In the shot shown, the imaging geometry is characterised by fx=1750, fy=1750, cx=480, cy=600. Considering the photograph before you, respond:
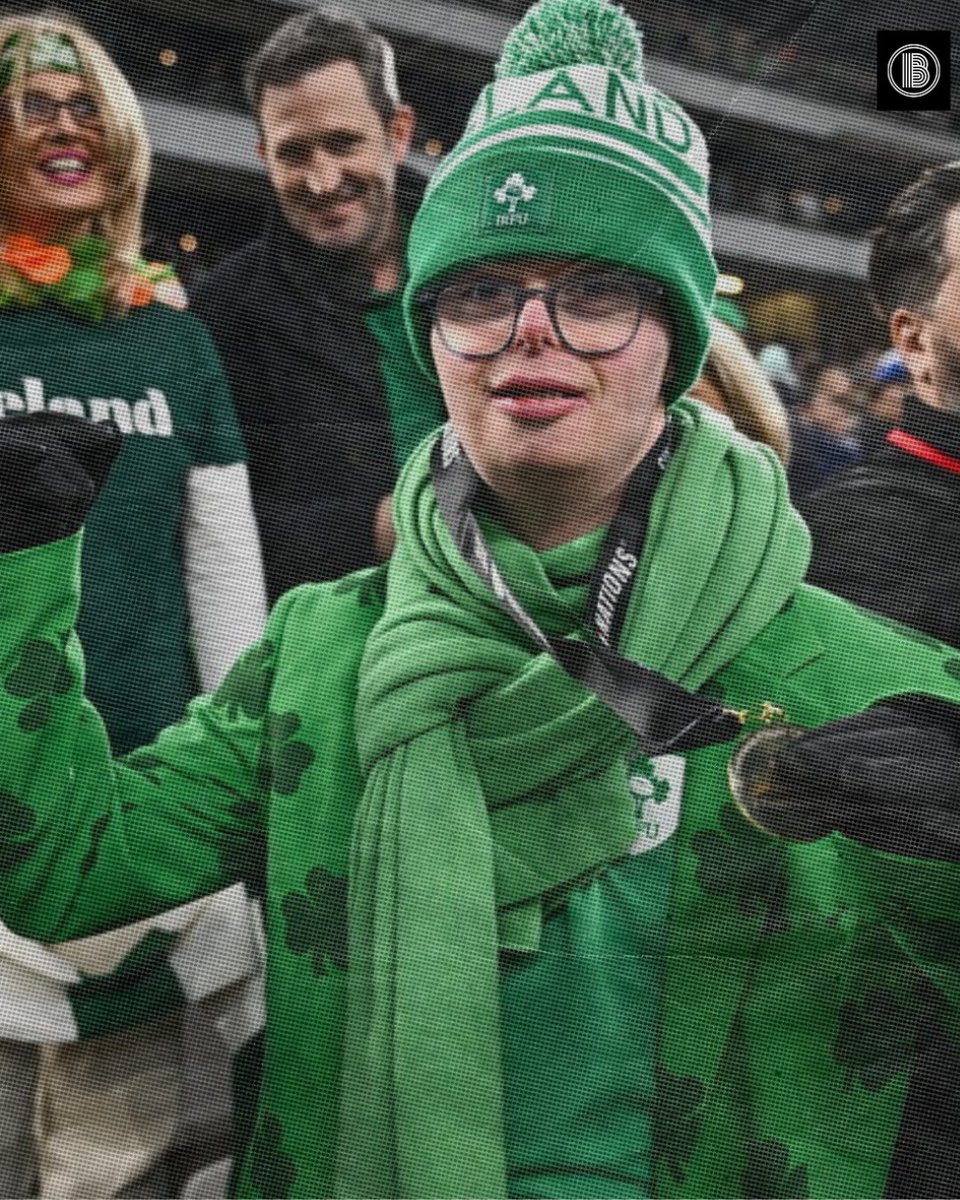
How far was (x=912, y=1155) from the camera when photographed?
1831mm

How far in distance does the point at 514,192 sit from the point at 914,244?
449 millimetres

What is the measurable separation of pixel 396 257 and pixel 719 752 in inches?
24.6

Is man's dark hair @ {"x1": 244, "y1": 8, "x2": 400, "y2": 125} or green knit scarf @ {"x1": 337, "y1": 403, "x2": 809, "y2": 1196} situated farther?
man's dark hair @ {"x1": 244, "y1": 8, "x2": 400, "y2": 125}

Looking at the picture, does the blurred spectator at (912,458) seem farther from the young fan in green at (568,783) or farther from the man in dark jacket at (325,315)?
the man in dark jacket at (325,315)

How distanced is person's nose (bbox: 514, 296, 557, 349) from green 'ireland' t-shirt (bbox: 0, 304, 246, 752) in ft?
1.12

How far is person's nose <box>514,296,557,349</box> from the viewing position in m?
1.76

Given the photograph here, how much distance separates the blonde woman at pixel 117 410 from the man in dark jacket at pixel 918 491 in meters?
0.64

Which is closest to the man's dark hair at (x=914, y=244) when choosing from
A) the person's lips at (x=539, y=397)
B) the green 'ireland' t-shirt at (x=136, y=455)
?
the person's lips at (x=539, y=397)

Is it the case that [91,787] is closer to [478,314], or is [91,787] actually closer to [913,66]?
[478,314]

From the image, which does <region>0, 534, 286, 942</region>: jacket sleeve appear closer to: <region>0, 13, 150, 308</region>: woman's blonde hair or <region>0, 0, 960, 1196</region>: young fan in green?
<region>0, 0, 960, 1196</region>: young fan in green

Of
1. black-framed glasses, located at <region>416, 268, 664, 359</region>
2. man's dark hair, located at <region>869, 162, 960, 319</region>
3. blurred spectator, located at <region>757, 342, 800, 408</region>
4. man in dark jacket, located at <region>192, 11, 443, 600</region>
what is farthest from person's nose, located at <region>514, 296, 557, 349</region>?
man's dark hair, located at <region>869, 162, 960, 319</region>

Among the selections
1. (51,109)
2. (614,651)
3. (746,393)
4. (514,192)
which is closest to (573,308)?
(514,192)

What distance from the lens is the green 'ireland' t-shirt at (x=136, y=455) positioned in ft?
6.01

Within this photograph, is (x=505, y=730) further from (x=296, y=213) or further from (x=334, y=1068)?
(x=296, y=213)
